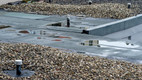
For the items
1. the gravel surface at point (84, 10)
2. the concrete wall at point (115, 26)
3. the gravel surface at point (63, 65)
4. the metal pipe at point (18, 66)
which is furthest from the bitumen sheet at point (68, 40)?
the metal pipe at point (18, 66)

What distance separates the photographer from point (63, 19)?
20.1m

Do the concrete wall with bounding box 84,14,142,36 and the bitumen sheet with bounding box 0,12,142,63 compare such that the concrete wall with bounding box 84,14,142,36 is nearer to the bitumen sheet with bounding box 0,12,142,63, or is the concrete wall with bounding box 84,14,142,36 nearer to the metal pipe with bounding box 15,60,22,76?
the bitumen sheet with bounding box 0,12,142,63

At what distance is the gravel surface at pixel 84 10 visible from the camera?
2122 centimetres

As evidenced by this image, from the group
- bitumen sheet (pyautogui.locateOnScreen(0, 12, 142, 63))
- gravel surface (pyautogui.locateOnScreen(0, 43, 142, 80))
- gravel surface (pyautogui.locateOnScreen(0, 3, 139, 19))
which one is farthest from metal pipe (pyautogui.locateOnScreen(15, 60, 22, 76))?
gravel surface (pyautogui.locateOnScreen(0, 3, 139, 19))

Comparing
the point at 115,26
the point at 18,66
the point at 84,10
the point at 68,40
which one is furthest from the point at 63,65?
the point at 84,10

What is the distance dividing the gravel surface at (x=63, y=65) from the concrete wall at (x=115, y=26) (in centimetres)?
420

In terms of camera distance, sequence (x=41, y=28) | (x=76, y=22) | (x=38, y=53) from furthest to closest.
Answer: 1. (x=76, y=22)
2. (x=41, y=28)
3. (x=38, y=53)

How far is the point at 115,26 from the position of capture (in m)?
18.2

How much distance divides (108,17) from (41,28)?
436 cm

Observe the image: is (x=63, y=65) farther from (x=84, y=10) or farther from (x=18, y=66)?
(x=84, y=10)

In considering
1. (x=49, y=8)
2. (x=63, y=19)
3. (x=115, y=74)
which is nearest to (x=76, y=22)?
(x=63, y=19)

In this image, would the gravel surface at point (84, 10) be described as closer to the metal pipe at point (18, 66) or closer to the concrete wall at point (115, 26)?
the concrete wall at point (115, 26)

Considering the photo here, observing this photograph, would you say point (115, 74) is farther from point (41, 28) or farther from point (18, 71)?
point (41, 28)

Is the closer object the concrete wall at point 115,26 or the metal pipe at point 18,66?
the metal pipe at point 18,66
